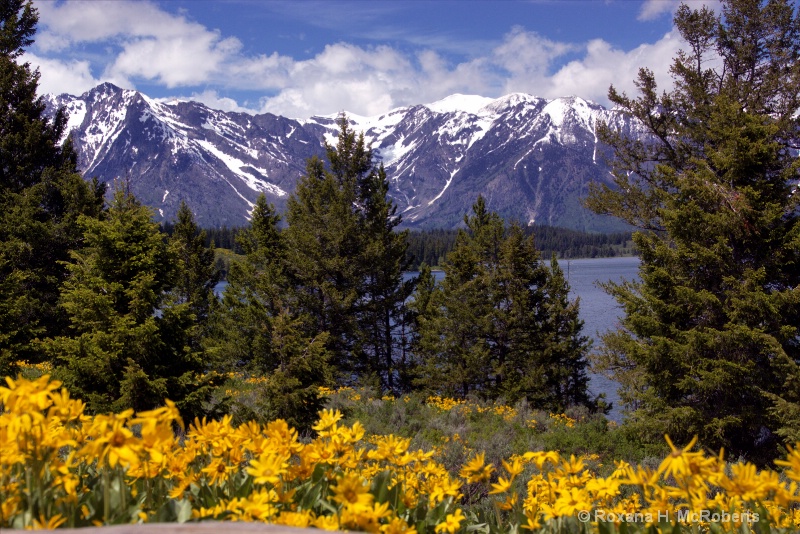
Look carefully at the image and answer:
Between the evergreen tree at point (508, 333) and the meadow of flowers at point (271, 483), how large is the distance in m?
16.4

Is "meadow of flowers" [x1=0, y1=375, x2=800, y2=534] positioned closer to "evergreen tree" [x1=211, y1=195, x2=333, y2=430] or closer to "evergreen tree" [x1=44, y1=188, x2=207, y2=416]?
"evergreen tree" [x1=211, y1=195, x2=333, y2=430]

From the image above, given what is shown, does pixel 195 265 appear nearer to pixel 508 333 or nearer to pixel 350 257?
pixel 350 257

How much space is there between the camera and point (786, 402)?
28.7 ft

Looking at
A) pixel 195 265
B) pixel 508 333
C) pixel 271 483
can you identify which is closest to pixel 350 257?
pixel 508 333

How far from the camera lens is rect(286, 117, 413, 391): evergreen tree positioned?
780 inches

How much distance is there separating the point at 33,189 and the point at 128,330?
10649 millimetres

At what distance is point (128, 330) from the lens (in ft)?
26.7

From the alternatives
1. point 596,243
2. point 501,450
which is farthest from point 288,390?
point 596,243

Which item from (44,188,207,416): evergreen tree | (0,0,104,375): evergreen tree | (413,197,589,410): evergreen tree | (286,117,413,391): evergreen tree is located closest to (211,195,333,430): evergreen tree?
(44,188,207,416): evergreen tree

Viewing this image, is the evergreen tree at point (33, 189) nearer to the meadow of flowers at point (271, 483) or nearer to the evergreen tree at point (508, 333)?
the evergreen tree at point (508, 333)

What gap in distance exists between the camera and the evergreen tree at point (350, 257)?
19812 millimetres

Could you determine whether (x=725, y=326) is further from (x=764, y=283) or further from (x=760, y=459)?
(x=760, y=459)

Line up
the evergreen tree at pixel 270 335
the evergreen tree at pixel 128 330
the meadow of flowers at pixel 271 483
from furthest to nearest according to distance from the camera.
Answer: the evergreen tree at pixel 270 335
the evergreen tree at pixel 128 330
the meadow of flowers at pixel 271 483

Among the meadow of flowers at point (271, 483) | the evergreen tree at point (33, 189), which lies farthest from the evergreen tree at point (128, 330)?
the evergreen tree at point (33, 189)
